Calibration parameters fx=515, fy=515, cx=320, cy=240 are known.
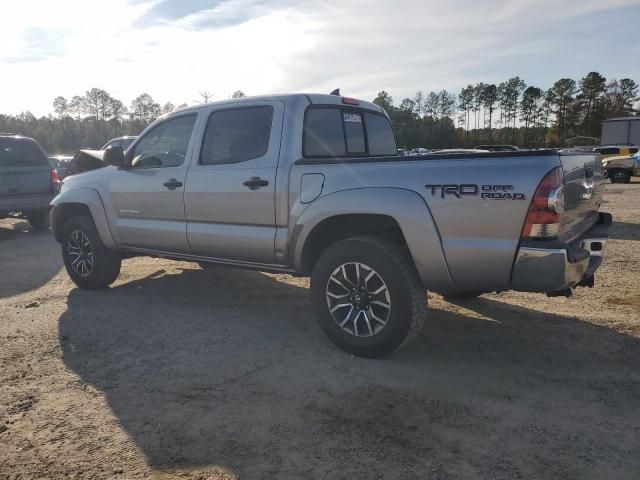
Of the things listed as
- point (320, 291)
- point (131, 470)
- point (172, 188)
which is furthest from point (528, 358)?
point (172, 188)

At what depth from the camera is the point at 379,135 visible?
5434mm

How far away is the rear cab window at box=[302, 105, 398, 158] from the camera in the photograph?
4.53 metres

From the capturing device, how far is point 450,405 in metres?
3.22

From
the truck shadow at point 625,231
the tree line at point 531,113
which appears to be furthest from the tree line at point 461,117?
the truck shadow at point 625,231

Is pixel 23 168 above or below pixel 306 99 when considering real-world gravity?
below

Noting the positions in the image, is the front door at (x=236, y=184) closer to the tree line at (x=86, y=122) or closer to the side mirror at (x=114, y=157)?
the side mirror at (x=114, y=157)

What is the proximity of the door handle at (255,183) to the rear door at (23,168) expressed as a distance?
769 cm

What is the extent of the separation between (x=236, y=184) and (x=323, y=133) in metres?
0.91

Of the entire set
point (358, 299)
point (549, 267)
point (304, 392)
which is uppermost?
point (549, 267)

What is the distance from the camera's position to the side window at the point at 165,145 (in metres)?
5.16

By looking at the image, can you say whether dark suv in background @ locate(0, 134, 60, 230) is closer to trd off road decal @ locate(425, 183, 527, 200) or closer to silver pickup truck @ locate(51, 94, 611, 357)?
silver pickup truck @ locate(51, 94, 611, 357)

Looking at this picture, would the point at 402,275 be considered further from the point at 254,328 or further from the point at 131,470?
the point at 131,470

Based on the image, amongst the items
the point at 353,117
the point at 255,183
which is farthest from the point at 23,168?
the point at 353,117

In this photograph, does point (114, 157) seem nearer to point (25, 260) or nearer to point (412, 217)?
point (412, 217)
